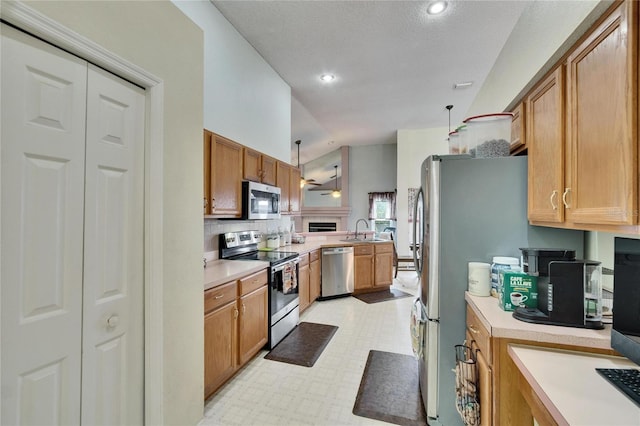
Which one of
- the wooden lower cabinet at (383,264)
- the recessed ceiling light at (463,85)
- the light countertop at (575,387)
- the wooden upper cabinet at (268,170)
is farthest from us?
the wooden lower cabinet at (383,264)

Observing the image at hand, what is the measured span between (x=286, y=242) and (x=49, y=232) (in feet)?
11.0

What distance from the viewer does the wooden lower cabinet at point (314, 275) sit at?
13.2 ft

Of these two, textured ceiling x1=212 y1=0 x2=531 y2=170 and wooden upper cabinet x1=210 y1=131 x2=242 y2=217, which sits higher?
textured ceiling x1=212 y1=0 x2=531 y2=170

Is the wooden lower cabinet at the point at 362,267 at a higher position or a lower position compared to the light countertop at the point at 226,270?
lower

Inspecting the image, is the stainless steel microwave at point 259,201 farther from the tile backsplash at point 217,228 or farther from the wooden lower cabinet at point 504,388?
the wooden lower cabinet at point 504,388

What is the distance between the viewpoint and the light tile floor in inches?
74.1

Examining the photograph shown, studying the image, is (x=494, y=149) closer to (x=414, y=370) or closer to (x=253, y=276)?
(x=414, y=370)

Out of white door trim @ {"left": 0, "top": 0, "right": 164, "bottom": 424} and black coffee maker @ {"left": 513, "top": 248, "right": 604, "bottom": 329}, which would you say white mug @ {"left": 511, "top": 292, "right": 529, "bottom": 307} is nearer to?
black coffee maker @ {"left": 513, "top": 248, "right": 604, "bottom": 329}

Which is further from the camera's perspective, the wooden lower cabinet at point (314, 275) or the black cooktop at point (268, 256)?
the wooden lower cabinet at point (314, 275)

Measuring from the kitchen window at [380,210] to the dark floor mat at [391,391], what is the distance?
17.3 feet

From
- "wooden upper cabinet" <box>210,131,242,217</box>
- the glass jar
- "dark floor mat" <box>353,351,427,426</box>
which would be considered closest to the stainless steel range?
"wooden upper cabinet" <box>210,131,242,217</box>

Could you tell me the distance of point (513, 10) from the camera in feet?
8.35

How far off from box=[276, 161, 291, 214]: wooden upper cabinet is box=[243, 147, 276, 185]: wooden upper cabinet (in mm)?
127

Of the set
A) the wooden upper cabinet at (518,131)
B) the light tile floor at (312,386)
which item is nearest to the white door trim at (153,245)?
the light tile floor at (312,386)
